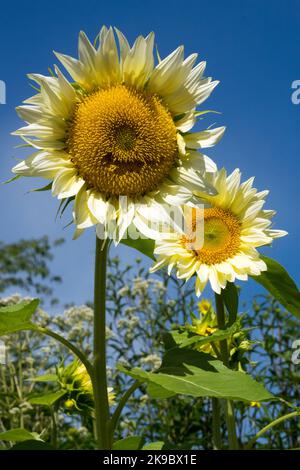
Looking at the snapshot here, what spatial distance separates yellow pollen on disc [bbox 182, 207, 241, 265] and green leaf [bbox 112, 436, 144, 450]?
1.82ft

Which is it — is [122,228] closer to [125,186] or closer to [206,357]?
[125,186]

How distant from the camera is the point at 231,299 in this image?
1713 millimetres

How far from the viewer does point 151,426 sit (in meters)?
3.61

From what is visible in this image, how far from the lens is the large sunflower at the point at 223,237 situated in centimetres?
176

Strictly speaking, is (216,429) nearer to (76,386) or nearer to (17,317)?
(76,386)

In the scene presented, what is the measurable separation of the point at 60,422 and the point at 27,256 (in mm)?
4717

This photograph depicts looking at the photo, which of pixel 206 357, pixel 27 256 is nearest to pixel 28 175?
pixel 206 357

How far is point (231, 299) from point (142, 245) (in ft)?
1.05

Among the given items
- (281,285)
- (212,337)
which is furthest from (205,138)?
(281,285)

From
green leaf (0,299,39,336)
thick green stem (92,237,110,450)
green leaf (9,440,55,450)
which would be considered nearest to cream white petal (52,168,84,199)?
thick green stem (92,237,110,450)

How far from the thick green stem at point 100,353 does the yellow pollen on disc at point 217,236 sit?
57 cm

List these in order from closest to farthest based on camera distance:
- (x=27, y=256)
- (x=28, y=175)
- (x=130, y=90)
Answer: (x=28, y=175) < (x=130, y=90) < (x=27, y=256)

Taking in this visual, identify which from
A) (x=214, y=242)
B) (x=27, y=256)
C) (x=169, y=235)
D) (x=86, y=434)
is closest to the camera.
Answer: (x=169, y=235)

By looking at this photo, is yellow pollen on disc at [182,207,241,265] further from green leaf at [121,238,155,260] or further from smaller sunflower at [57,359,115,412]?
smaller sunflower at [57,359,115,412]
